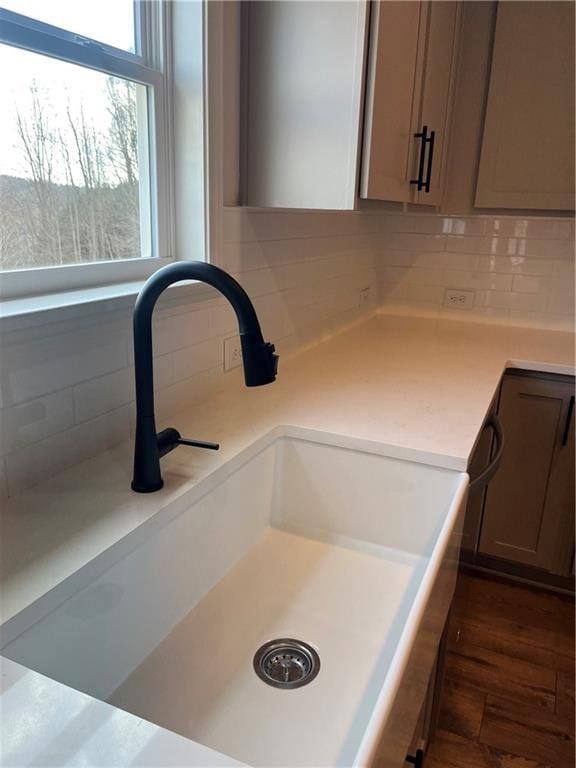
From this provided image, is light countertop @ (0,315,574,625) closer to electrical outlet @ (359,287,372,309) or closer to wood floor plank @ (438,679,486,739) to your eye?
electrical outlet @ (359,287,372,309)

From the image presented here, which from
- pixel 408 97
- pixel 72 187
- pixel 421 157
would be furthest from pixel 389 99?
pixel 72 187

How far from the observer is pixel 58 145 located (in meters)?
1.06

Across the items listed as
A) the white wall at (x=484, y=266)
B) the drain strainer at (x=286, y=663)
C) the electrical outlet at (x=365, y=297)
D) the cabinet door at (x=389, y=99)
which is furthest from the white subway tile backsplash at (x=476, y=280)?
the drain strainer at (x=286, y=663)

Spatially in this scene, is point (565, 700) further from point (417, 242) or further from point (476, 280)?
point (417, 242)

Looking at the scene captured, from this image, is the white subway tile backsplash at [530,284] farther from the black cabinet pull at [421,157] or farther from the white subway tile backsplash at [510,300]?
the black cabinet pull at [421,157]

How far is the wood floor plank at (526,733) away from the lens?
1586mm

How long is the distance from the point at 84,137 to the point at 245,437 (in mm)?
684

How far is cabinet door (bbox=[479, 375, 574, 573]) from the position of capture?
2035mm

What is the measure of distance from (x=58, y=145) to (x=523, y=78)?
1772 mm

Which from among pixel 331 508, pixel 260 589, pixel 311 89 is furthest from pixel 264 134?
pixel 260 589

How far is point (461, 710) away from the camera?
5.65 ft

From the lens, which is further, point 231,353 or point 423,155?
point 423,155

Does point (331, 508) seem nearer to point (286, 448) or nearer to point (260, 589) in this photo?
point (286, 448)

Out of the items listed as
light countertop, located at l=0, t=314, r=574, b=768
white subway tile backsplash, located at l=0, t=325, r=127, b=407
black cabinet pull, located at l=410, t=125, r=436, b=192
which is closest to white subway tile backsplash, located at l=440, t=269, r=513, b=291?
light countertop, located at l=0, t=314, r=574, b=768
